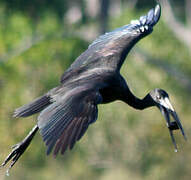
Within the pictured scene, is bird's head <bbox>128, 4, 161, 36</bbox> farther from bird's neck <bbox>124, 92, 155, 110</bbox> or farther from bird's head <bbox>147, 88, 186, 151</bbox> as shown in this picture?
bird's head <bbox>147, 88, 186, 151</bbox>

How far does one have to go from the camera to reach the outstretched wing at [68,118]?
7.47 m

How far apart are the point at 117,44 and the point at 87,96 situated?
2094 mm

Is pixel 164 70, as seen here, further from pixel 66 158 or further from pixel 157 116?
pixel 66 158

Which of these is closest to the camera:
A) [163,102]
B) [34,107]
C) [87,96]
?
[87,96]

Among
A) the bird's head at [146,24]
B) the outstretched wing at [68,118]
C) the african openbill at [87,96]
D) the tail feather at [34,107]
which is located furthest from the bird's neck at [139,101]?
the outstretched wing at [68,118]

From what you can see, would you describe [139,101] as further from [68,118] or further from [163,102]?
[68,118]

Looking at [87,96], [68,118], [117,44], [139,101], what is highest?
[117,44]

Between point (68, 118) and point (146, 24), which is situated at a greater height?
point (146, 24)

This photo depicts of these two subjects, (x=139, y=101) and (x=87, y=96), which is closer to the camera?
(x=87, y=96)

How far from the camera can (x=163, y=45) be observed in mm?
21516

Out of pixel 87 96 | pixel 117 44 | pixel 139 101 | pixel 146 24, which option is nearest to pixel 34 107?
pixel 87 96

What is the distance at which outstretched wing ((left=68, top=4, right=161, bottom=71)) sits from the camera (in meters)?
9.55

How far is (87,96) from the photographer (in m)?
7.92

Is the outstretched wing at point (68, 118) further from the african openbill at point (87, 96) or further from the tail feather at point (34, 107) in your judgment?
the tail feather at point (34, 107)
